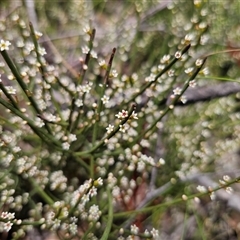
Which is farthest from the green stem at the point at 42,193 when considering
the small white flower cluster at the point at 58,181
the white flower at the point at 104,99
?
the white flower at the point at 104,99

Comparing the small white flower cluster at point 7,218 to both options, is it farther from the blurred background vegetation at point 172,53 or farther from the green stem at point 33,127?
the blurred background vegetation at point 172,53

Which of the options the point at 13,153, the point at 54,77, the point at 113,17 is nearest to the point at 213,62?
the point at 113,17

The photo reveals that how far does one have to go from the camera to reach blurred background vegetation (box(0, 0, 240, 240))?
119 cm

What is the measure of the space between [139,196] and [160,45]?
585 mm

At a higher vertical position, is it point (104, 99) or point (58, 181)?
point (104, 99)

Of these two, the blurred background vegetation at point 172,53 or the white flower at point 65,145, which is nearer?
the white flower at point 65,145

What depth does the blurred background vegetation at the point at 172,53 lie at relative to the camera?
119 centimetres

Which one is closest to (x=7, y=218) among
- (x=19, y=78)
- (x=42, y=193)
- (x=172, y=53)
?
(x=42, y=193)

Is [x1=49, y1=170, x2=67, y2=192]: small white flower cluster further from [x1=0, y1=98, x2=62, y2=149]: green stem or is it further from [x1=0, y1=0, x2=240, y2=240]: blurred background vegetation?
[x1=0, y1=0, x2=240, y2=240]: blurred background vegetation

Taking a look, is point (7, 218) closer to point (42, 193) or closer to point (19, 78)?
point (42, 193)

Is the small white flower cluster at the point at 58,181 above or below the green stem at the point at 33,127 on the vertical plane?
below

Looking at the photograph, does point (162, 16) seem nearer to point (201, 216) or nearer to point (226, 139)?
point (226, 139)

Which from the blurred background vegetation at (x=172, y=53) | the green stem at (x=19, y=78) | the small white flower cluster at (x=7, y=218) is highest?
the green stem at (x=19, y=78)

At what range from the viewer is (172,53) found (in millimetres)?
1350
